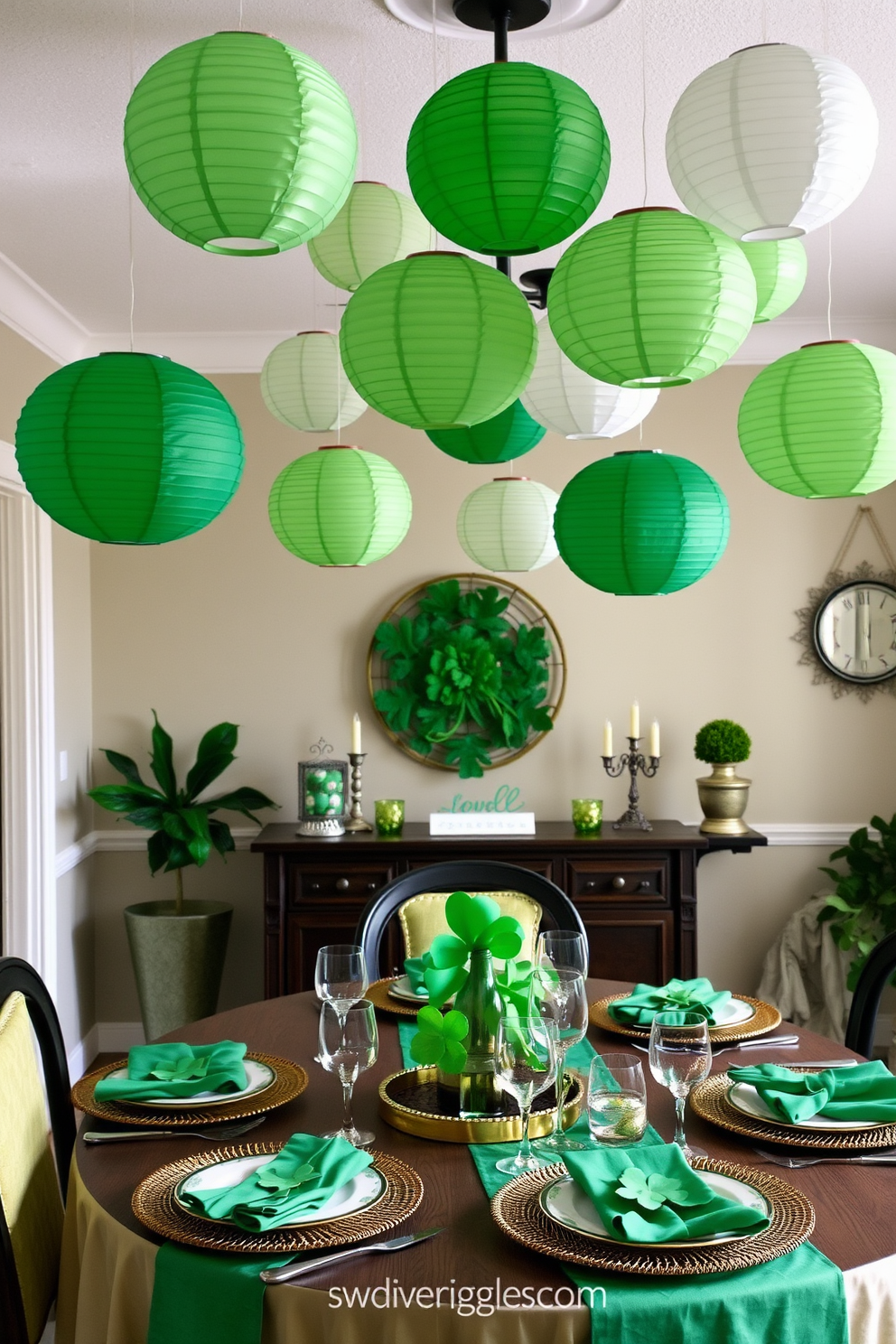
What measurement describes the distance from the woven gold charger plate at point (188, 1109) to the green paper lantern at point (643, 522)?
0.96 meters

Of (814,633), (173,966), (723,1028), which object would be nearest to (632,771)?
(814,633)

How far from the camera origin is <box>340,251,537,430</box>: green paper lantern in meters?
1.61

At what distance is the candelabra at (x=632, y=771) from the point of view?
441 cm

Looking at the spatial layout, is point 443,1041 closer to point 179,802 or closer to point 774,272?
point 774,272

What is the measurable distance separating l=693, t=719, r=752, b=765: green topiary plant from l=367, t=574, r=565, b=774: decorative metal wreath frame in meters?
0.56

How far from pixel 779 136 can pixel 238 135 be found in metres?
0.61

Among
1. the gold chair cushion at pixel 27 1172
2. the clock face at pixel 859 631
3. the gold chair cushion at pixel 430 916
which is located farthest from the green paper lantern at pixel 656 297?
the clock face at pixel 859 631

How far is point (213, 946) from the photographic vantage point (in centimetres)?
438

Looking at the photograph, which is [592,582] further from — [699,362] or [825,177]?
[825,177]

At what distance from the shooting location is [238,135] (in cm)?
136

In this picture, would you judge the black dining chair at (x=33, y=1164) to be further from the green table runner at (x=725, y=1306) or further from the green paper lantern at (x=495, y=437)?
the green paper lantern at (x=495, y=437)

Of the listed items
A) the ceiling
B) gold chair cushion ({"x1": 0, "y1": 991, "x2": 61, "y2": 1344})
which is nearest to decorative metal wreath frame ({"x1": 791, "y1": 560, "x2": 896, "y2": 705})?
the ceiling

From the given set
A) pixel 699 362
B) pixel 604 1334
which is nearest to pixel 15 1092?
pixel 604 1334

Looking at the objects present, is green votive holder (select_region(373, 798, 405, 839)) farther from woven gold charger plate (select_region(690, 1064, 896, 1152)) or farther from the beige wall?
woven gold charger plate (select_region(690, 1064, 896, 1152))
